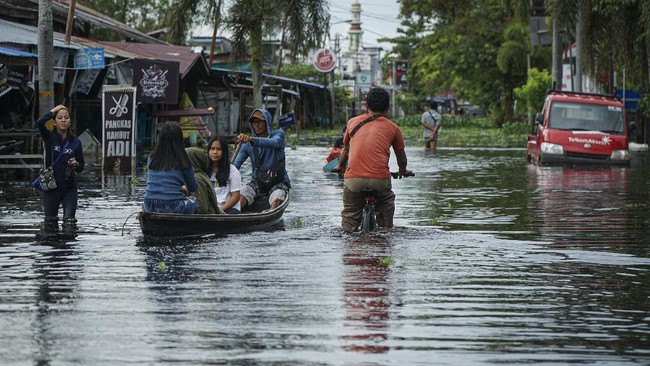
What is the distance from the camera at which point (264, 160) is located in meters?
16.0

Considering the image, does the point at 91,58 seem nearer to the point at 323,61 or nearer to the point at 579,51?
the point at 579,51

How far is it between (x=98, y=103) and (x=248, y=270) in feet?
86.3

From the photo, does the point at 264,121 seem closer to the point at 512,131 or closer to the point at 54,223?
the point at 54,223

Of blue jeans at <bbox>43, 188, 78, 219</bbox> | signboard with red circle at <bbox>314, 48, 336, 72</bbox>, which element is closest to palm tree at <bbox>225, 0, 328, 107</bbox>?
signboard with red circle at <bbox>314, 48, 336, 72</bbox>

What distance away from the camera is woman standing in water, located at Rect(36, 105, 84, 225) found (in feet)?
49.6

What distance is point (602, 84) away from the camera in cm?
5131

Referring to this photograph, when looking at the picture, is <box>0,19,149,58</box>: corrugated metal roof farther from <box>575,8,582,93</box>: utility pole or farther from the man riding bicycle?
<box>575,8,582,93</box>: utility pole

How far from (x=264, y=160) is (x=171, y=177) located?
111 inches

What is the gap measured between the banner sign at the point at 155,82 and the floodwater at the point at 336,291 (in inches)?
573

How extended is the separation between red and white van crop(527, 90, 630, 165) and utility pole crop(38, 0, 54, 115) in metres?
12.6

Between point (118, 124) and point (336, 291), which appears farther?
point (118, 124)

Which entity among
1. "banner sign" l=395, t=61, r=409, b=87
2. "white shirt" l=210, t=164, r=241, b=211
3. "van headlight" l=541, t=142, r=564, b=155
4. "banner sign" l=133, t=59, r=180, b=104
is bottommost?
"white shirt" l=210, t=164, r=241, b=211

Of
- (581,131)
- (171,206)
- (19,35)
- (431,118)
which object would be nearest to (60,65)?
(19,35)

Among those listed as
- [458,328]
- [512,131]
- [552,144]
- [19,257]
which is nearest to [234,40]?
[552,144]
